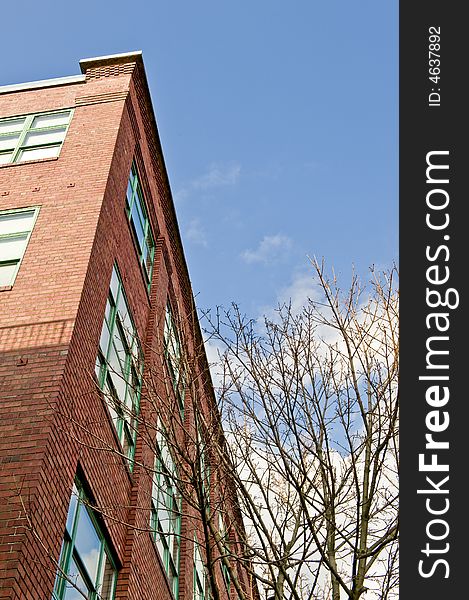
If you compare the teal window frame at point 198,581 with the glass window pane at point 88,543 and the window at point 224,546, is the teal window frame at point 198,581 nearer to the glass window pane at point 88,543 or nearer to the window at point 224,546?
the window at point 224,546

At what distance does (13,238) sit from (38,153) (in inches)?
111

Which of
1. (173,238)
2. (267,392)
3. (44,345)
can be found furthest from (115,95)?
(267,392)

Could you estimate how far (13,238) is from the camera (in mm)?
12852

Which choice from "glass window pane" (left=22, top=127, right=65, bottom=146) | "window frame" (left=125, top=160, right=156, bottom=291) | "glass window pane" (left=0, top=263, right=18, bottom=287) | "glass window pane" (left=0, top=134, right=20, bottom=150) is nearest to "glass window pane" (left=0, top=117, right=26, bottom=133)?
"glass window pane" (left=0, top=134, right=20, bottom=150)

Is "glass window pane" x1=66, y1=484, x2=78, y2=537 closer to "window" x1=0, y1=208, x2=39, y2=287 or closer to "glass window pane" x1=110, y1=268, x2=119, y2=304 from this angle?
"window" x1=0, y1=208, x2=39, y2=287

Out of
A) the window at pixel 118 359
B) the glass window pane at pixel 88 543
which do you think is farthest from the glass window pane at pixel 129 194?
the glass window pane at pixel 88 543

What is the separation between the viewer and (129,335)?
14.0 m

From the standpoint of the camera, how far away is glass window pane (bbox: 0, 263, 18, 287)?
11938 millimetres

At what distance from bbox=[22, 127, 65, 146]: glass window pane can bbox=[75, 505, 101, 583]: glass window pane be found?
26.2 ft

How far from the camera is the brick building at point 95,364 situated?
851 cm

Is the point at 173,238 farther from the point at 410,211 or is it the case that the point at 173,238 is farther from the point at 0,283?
the point at 410,211

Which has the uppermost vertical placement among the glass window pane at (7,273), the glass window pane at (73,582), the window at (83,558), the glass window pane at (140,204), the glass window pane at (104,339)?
the glass window pane at (140,204)

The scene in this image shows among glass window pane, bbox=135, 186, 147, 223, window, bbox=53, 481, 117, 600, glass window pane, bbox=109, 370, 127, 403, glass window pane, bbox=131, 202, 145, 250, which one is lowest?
window, bbox=53, 481, 117, 600

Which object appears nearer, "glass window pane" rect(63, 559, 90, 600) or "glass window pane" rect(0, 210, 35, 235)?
"glass window pane" rect(63, 559, 90, 600)
